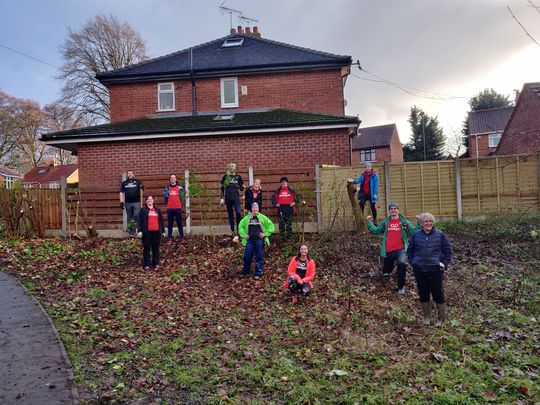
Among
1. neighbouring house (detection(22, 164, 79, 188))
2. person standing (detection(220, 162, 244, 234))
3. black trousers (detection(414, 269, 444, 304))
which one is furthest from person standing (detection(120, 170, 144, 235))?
neighbouring house (detection(22, 164, 79, 188))

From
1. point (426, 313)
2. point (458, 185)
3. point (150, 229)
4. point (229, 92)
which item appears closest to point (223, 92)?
point (229, 92)

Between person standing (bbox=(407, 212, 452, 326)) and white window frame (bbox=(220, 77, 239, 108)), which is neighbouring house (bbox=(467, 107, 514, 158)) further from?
person standing (bbox=(407, 212, 452, 326))

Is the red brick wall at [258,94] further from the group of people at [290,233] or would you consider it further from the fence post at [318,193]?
the group of people at [290,233]

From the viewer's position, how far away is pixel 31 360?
181 inches

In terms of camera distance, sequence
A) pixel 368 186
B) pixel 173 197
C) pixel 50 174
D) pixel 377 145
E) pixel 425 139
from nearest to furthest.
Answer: pixel 173 197, pixel 368 186, pixel 425 139, pixel 377 145, pixel 50 174

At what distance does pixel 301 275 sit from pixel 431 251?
235cm

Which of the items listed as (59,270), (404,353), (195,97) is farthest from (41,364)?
(195,97)

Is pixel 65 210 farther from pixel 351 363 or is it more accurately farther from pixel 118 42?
pixel 118 42

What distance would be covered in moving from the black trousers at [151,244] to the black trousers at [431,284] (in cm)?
552

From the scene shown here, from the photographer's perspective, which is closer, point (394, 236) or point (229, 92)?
point (394, 236)

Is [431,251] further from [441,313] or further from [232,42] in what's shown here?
[232,42]

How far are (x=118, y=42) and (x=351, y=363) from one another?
36490 mm

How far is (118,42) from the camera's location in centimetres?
3462

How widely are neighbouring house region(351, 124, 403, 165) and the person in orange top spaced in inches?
1670
